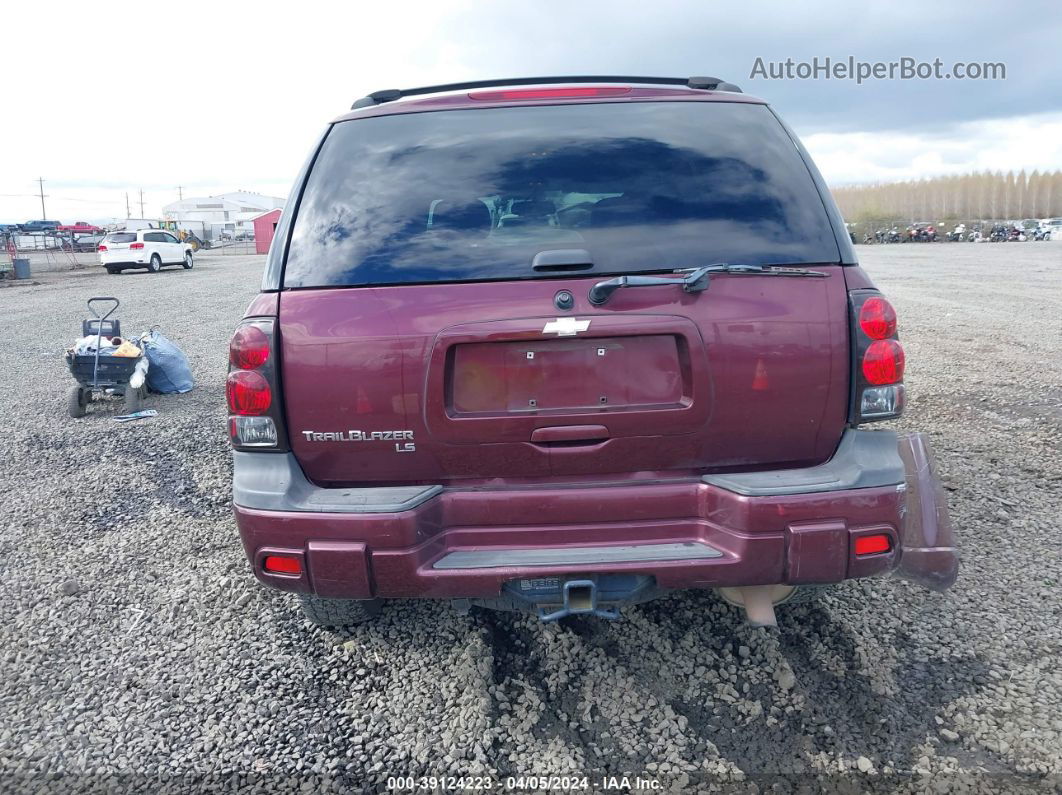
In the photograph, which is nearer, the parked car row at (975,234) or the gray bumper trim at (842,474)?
the gray bumper trim at (842,474)

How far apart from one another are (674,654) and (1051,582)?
6.10 ft

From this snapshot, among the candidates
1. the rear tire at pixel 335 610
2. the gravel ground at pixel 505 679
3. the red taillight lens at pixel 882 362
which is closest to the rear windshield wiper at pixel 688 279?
the red taillight lens at pixel 882 362

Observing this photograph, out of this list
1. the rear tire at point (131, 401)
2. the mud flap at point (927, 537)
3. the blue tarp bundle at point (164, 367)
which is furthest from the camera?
the blue tarp bundle at point (164, 367)

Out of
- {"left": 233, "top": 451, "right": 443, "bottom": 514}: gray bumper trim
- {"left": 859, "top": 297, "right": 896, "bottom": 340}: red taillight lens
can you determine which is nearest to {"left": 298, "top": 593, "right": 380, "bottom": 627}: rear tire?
{"left": 233, "top": 451, "right": 443, "bottom": 514}: gray bumper trim

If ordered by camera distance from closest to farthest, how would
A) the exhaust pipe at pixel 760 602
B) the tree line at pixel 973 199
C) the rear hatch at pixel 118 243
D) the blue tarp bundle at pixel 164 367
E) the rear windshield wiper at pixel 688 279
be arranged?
Answer: the rear windshield wiper at pixel 688 279 → the exhaust pipe at pixel 760 602 → the blue tarp bundle at pixel 164 367 → the rear hatch at pixel 118 243 → the tree line at pixel 973 199

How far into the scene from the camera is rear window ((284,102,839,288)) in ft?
7.89

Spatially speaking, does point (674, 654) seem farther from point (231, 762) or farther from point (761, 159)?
point (761, 159)

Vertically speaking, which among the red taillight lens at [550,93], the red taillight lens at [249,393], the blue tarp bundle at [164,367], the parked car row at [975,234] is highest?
the parked car row at [975,234]

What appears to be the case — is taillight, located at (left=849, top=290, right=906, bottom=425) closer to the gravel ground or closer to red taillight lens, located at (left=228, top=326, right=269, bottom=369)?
the gravel ground

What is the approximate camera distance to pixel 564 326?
7.55 ft

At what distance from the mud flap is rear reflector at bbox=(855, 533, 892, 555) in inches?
32.7

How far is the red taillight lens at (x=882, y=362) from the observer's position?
2.39m

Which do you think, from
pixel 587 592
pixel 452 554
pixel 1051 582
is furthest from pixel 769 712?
pixel 1051 582

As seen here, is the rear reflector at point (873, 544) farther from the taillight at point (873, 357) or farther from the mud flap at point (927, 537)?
the mud flap at point (927, 537)
